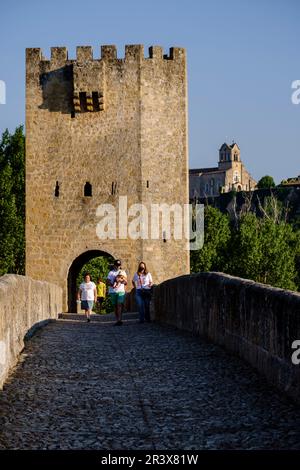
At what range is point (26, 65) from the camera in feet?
84.4

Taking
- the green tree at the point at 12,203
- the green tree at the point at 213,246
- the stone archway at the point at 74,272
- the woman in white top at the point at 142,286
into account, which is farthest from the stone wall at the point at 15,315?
the green tree at the point at 213,246

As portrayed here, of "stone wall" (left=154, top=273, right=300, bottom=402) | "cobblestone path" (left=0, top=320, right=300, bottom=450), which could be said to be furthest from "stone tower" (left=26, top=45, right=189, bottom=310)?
"cobblestone path" (left=0, top=320, right=300, bottom=450)

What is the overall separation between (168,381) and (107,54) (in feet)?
60.8

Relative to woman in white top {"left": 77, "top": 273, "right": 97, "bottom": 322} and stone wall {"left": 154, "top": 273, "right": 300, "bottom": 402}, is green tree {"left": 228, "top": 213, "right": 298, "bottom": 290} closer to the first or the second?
woman in white top {"left": 77, "top": 273, "right": 97, "bottom": 322}

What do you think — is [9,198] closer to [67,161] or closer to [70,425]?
[67,161]

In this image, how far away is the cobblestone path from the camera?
580 cm

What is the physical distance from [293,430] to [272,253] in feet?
160

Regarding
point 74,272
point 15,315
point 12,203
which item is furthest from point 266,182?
point 15,315

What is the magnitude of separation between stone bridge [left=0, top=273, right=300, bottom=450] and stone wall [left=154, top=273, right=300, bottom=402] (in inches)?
0.5

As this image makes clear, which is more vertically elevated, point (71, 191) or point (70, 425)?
point (71, 191)

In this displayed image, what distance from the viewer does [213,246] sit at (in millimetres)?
54312

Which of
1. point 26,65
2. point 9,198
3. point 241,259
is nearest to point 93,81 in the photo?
point 26,65

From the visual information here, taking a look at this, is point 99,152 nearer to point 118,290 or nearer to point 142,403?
point 118,290
